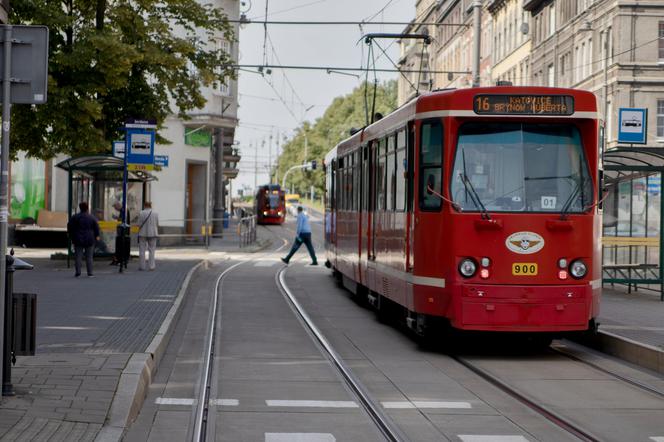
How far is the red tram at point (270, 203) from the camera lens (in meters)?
90.2

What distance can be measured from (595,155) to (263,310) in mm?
7865

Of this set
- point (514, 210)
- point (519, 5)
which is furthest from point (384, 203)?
point (519, 5)

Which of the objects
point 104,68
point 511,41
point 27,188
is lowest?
point 27,188

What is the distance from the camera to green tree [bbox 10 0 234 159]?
92.6 ft

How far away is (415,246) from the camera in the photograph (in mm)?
14023

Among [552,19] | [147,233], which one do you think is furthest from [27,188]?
[552,19]

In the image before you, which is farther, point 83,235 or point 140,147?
point 140,147

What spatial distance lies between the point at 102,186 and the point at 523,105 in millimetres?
18743

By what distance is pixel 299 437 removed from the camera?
8.50 meters

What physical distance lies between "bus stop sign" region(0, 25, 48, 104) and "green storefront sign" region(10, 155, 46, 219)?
3637 centimetres

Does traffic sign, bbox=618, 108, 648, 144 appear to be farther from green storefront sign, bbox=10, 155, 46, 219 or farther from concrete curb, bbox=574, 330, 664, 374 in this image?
green storefront sign, bbox=10, 155, 46, 219

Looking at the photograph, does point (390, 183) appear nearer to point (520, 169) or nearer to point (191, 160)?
point (520, 169)

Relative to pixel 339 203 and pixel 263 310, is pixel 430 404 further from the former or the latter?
pixel 339 203

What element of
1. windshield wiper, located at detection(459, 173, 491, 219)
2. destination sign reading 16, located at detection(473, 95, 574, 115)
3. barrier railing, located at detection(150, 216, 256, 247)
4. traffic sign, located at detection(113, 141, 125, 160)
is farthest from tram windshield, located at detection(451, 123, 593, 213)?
barrier railing, located at detection(150, 216, 256, 247)
